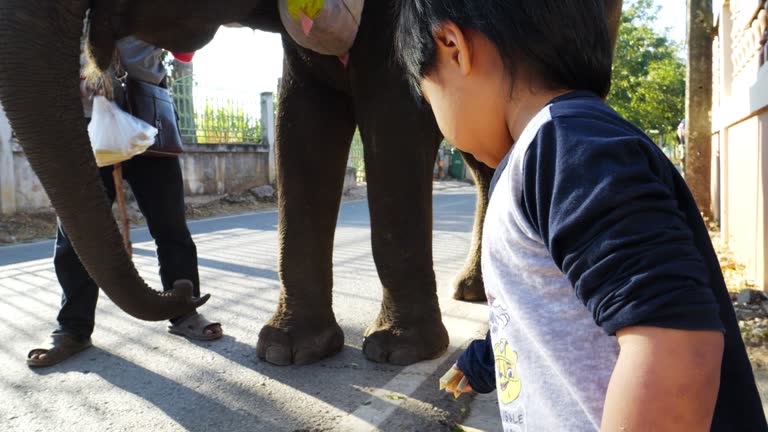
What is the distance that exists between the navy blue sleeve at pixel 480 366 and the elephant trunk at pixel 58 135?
1.09 meters

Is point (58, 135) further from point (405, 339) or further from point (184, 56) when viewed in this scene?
point (405, 339)

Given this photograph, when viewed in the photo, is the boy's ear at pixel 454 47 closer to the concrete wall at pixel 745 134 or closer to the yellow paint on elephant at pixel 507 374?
the yellow paint on elephant at pixel 507 374

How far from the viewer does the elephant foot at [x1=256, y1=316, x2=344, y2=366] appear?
9.46 ft

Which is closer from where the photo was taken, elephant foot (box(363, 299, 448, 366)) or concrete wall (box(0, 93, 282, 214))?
elephant foot (box(363, 299, 448, 366))

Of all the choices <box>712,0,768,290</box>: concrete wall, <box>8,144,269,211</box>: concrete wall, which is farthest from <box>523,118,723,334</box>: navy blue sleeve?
<box>8,144,269,211</box>: concrete wall

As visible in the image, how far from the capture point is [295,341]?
290 centimetres

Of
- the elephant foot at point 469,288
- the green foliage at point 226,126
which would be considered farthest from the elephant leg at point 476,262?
the green foliage at point 226,126

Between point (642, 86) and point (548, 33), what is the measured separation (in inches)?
917

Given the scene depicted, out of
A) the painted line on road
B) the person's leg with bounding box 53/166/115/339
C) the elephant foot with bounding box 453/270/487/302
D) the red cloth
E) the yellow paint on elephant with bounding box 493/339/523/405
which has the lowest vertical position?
the painted line on road

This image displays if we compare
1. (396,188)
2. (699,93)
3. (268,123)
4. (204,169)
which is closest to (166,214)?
(396,188)

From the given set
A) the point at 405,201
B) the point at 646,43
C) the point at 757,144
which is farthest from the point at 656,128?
the point at 405,201

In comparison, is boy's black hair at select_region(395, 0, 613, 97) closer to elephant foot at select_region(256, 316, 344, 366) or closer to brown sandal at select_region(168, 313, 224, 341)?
elephant foot at select_region(256, 316, 344, 366)

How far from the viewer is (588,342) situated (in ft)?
3.23

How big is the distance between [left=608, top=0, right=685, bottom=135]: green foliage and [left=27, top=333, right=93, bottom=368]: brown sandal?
18708 millimetres
